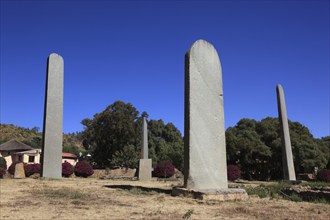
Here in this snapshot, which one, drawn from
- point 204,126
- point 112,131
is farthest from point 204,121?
point 112,131

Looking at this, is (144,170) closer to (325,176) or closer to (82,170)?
(82,170)

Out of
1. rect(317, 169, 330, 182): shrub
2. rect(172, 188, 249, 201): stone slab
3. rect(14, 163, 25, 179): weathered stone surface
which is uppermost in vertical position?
rect(14, 163, 25, 179): weathered stone surface

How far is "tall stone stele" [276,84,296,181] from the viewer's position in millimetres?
18812

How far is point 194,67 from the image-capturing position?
29.0 feet

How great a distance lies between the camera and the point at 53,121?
49.7ft

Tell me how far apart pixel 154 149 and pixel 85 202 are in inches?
1379

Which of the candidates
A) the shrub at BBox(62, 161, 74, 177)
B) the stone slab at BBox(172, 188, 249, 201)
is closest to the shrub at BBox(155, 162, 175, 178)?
the shrub at BBox(62, 161, 74, 177)

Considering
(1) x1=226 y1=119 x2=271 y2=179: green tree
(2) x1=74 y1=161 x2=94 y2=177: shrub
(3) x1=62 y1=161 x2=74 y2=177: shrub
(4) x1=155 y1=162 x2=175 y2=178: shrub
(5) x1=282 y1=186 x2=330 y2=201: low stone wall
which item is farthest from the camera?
(1) x1=226 y1=119 x2=271 y2=179: green tree

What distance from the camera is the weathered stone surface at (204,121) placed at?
8406mm

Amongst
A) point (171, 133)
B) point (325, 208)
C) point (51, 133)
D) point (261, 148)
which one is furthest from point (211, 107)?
point (171, 133)

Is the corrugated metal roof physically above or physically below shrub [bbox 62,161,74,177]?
above

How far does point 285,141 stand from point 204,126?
12.1 metres

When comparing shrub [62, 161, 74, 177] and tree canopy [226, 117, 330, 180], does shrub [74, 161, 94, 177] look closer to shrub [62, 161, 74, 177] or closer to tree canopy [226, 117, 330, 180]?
shrub [62, 161, 74, 177]

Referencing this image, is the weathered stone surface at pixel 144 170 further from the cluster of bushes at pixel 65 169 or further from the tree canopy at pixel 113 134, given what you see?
the tree canopy at pixel 113 134
